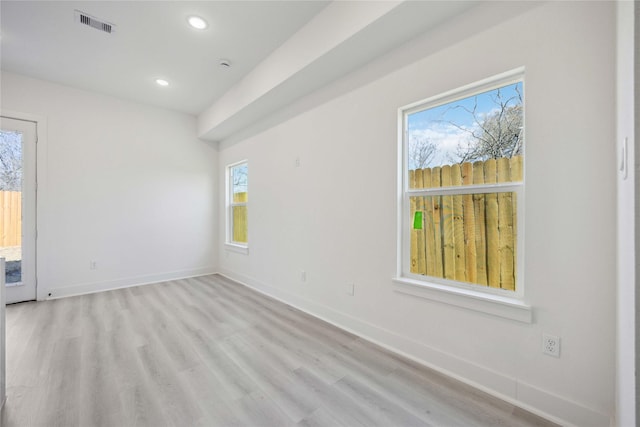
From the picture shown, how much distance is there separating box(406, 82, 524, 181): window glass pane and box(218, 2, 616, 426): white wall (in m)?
0.15

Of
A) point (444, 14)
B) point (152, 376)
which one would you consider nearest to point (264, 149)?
point (444, 14)

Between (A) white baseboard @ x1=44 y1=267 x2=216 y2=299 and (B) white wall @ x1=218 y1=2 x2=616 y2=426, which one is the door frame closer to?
(A) white baseboard @ x1=44 y1=267 x2=216 y2=299

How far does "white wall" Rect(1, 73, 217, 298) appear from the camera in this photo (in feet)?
12.4

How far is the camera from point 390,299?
2381mm

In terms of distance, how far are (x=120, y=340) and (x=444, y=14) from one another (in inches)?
149

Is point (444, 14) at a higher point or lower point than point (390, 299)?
higher

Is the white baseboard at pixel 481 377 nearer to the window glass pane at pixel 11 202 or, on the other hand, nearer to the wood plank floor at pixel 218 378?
the wood plank floor at pixel 218 378

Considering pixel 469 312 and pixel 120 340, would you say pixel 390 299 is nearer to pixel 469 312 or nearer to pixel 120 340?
pixel 469 312

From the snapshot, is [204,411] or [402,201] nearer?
[204,411]

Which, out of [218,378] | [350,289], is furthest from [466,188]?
[218,378]

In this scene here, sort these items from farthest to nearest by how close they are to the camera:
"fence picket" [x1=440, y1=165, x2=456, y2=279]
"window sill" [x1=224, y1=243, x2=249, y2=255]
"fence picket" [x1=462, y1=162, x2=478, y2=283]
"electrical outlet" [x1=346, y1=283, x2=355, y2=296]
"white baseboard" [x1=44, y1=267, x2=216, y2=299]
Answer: "window sill" [x1=224, y1=243, x2=249, y2=255] < "white baseboard" [x1=44, y1=267, x2=216, y2=299] < "electrical outlet" [x1=346, y1=283, x2=355, y2=296] < "fence picket" [x1=440, y1=165, x2=456, y2=279] < "fence picket" [x1=462, y1=162, x2=478, y2=283]

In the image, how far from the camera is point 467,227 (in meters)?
2.03

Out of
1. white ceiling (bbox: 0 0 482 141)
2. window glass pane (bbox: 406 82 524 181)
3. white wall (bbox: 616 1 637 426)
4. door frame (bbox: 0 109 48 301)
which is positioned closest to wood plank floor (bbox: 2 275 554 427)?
door frame (bbox: 0 109 48 301)

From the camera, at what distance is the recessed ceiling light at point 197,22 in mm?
2559
